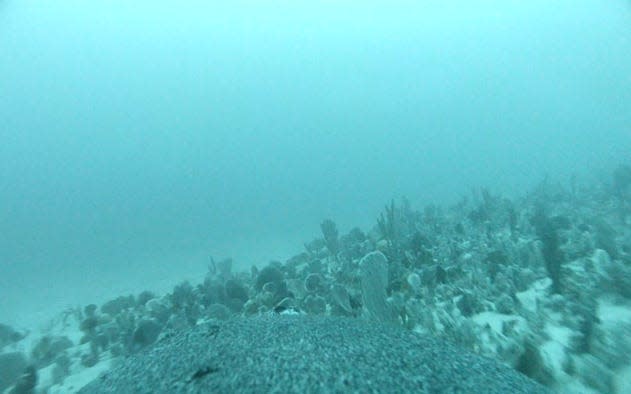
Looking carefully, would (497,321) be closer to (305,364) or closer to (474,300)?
(474,300)

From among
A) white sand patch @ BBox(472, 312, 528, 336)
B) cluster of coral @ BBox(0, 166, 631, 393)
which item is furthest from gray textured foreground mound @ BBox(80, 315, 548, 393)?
white sand patch @ BBox(472, 312, 528, 336)

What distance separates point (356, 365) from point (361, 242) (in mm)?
7411

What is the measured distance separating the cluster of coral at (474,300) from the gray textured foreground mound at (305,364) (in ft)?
2.71

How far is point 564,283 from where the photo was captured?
16.6 feet

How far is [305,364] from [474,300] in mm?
3521

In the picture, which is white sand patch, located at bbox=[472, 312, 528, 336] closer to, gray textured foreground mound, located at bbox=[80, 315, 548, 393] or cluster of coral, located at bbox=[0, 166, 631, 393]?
cluster of coral, located at bbox=[0, 166, 631, 393]

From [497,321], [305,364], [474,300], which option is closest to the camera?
[305,364]

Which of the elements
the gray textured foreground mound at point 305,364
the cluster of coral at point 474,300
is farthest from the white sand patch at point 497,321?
the gray textured foreground mound at point 305,364

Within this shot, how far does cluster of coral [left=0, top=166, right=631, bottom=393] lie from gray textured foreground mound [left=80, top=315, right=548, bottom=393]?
827 millimetres

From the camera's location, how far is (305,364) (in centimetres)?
272

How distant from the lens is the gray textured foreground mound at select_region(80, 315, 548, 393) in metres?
2.53

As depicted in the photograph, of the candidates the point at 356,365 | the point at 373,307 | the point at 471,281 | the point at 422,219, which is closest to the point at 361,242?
the point at 422,219

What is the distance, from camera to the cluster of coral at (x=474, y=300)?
3715 millimetres

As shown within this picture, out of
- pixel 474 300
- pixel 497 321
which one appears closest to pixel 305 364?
pixel 497 321
